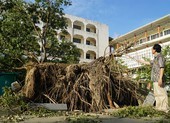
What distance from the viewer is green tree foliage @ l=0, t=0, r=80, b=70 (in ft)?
37.8

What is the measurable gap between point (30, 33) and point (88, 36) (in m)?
36.7

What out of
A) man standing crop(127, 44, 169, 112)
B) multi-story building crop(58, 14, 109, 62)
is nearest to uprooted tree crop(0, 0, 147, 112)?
man standing crop(127, 44, 169, 112)

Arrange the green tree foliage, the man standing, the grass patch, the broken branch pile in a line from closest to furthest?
the grass patch
the man standing
the broken branch pile
the green tree foliage

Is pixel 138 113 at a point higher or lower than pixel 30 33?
Result: lower

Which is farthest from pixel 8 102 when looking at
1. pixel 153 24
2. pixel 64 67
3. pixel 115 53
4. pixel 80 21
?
pixel 80 21

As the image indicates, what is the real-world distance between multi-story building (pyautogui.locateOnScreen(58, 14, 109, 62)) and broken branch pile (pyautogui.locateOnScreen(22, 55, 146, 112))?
38.9 metres

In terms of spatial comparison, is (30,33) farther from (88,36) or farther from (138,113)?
(88,36)

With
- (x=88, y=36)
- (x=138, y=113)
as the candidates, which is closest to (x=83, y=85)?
(x=138, y=113)

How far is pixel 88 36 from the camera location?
48875 millimetres

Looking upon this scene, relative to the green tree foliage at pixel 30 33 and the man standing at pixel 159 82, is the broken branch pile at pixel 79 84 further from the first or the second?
the green tree foliage at pixel 30 33

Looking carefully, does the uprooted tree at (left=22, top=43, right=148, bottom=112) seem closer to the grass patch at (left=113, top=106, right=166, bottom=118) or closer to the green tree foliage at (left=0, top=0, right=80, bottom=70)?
the grass patch at (left=113, top=106, right=166, bottom=118)

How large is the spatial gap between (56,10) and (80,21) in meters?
36.1

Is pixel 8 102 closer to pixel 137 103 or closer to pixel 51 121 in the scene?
pixel 51 121

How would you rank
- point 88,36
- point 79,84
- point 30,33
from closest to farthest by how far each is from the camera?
point 79,84
point 30,33
point 88,36
